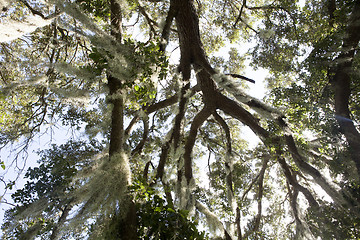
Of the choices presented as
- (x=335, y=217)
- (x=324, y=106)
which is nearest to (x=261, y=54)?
(x=324, y=106)

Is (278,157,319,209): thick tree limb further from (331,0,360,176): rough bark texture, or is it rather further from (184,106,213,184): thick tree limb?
(184,106,213,184): thick tree limb

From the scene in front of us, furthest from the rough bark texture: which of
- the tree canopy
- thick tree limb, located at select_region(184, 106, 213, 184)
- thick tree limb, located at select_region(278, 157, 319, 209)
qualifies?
thick tree limb, located at select_region(184, 106, 213, 184)

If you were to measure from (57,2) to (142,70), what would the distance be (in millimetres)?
1170

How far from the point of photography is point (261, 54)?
5430mm

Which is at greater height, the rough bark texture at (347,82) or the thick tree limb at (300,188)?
the rough bark texture at (347,82)

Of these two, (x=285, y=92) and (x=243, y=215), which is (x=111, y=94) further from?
(x=243, y=215)

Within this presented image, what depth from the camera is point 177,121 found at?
11.9ft

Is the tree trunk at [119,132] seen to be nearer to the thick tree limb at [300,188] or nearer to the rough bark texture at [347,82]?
the thick tree limb at [300,188]

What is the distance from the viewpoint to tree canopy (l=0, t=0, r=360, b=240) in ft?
6.98

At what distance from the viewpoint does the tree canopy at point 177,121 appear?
213cm

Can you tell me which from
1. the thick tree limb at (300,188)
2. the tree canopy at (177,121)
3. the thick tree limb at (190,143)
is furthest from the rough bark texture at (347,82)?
the thick tree limb at (190,143)

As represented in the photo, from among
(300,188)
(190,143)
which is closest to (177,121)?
(190,143)

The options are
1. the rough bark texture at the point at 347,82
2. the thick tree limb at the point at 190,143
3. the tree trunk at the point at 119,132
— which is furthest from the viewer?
the thick tree limb at the point at 190,143

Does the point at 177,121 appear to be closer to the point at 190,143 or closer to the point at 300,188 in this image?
the point at 190,143
